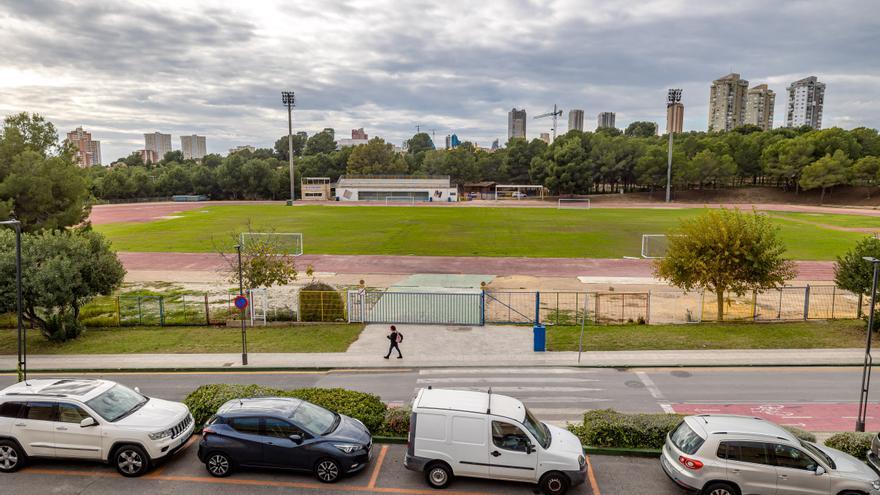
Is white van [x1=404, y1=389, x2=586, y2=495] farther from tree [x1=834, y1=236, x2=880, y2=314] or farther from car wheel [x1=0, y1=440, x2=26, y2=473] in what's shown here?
tree [x1=834, y1=236, x2=880, y2=314]

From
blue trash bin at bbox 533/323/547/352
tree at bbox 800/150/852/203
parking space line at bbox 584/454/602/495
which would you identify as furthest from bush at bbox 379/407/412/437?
tree at bbox 800/150/852/203

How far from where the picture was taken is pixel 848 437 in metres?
13.2

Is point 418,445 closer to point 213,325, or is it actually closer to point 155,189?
point 213,325

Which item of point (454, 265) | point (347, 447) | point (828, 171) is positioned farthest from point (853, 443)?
point (828, 171)

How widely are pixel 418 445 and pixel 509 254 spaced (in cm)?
4009

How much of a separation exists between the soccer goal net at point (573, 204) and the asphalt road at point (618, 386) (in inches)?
3288

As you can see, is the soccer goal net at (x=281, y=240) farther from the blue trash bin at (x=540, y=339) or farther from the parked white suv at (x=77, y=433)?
the parked white suv at (x=77, y=433)

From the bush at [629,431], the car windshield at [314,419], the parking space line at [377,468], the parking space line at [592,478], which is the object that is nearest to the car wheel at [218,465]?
the car windshield at [314,419]

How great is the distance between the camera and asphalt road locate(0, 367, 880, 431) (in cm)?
1773

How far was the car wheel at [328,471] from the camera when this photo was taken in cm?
1176

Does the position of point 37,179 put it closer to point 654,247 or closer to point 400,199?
point 654,247

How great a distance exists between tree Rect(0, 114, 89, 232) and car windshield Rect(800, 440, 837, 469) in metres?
39.9

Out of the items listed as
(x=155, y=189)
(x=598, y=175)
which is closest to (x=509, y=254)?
(x=598, y=175)

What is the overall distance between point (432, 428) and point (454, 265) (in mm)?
33995
